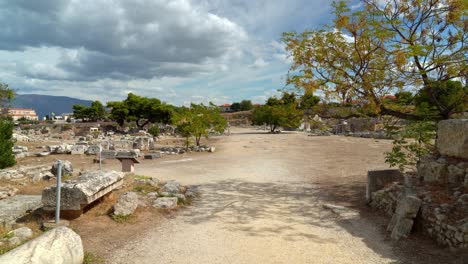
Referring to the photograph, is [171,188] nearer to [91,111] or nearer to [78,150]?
[78,150]

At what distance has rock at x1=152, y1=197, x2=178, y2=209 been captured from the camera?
26.3 feet

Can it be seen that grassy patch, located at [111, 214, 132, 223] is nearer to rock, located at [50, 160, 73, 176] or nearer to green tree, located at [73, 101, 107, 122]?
rock, located at [50, 160, 73, 176]

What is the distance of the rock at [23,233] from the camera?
17.9 ft

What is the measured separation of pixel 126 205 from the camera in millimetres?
7266

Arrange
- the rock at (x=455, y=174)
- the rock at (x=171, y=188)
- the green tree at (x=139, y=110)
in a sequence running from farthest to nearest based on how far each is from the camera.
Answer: the green tree at (x=139, y=110), the rock at (x=171, y=188), the rock at (x=455, y=174)

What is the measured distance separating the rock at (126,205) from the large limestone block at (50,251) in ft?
7.76

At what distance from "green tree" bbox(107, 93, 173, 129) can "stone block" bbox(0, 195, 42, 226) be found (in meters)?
48.1

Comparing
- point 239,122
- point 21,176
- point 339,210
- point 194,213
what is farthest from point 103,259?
point 239,122

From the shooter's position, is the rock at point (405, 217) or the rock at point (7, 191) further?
the rock at point (7, 191)

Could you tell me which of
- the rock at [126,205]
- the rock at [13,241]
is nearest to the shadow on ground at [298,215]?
the rock at [126,205]

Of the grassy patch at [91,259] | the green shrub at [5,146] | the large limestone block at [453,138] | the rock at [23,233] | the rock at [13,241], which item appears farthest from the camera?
the green shrub at [5,146]

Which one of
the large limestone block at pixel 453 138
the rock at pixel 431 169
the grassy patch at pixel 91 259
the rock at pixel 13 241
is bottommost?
the grassy patch at pixel 91 259

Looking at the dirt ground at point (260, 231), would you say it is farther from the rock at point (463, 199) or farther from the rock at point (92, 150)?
the rock at point (92, 150)

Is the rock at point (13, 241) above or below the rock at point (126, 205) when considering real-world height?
below
